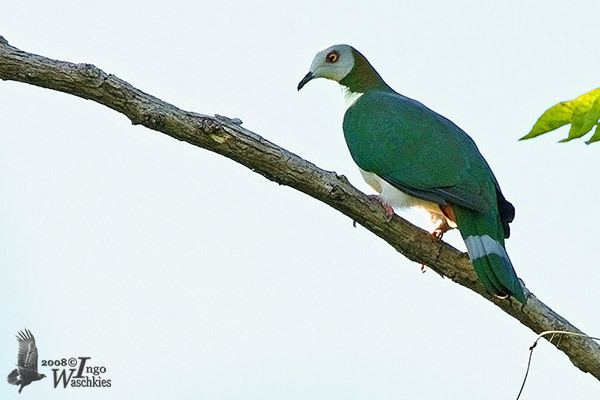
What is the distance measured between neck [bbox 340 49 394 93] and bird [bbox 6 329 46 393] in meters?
2.72

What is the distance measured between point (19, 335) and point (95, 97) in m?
2.08

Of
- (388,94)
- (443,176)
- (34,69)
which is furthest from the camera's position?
(388,94)

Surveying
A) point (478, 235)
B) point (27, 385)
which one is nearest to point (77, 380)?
point (27, 385)

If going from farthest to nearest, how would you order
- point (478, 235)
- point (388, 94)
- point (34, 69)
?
point (388, 94) < point (478, 235) < point (34, 69)

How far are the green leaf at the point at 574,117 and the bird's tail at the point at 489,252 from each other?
76.5 inches

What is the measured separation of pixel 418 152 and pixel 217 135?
5.40ft

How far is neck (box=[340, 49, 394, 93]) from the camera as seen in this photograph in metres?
6.63

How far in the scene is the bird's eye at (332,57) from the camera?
688 centimetres

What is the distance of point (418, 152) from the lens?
17.9ft

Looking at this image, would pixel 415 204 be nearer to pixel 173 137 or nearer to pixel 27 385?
pixel 173 137

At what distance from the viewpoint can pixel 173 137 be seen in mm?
4199

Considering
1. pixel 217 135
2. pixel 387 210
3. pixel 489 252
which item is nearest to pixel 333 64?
pixel 387 210

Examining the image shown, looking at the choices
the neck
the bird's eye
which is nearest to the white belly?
the neck

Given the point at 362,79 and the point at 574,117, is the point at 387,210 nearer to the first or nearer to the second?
the point at 574,117
